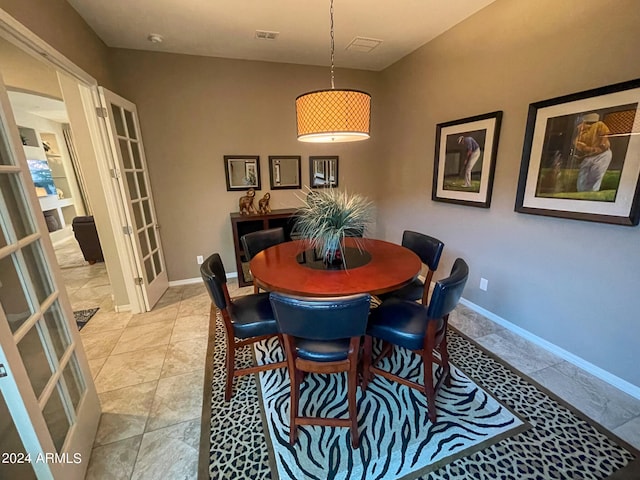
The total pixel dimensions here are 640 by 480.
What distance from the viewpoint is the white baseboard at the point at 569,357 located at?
1.76 meters

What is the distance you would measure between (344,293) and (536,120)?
2016 millimetres

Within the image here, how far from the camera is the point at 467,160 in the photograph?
268 centimetres

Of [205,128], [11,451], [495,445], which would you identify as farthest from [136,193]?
[495,445]

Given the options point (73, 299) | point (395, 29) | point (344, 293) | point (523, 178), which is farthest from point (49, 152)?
point (523, 178)

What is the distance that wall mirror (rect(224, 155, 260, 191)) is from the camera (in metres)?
3.47

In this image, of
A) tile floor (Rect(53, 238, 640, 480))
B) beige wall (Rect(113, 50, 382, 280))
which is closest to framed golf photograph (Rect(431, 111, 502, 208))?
tile floor (Rect(53, 238, 640, 480))

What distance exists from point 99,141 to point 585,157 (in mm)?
3830

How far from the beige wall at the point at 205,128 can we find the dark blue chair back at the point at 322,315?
2.69m

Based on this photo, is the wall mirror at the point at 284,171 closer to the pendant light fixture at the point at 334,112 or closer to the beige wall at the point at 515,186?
the beige wall at the point at 515,186

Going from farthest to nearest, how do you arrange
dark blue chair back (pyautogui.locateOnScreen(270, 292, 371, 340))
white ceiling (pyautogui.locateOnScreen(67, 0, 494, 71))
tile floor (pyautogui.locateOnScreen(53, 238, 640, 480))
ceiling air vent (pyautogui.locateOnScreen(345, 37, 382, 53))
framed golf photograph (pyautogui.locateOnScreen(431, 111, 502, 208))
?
ceiling air vent (pyautogui.locateOnScreen(345, 37, 382, 53))
framed golf photograph (pyautogui.locateOnScreen(431, 111, 502, 208))
white ceiling (pyautogui.locateOnScreen(67, 0, 494, 71))
tile floor (pyautogui.locateOnScreen(53, 238, 640, 480))
dark blue chair back (pyautogui.locateOnScreen(270, 292, 371, 340))

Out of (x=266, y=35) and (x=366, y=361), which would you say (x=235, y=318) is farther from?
(x=266, y=35)

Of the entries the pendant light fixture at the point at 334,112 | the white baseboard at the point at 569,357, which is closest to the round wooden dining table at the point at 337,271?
the pendant light fixture at the point at 334,112

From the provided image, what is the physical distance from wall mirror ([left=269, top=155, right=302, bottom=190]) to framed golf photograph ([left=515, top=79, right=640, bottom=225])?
253cm

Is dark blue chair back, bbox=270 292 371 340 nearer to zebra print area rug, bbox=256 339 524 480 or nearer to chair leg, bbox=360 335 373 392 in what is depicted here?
chair leg, bbox=360 335 373 392
